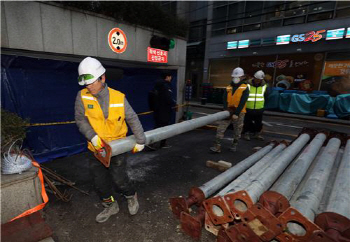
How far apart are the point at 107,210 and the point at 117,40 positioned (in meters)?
4.74

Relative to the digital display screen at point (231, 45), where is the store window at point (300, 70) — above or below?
below

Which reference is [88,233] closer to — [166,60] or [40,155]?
[40,155]

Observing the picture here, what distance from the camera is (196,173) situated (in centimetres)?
407

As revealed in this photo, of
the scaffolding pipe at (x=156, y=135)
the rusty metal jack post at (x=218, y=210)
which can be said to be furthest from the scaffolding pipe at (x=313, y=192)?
the scaffolding pipe at (x=156, y=135)

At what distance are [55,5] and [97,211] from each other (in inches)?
179

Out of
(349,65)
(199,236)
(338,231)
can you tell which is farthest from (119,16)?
(349,65)

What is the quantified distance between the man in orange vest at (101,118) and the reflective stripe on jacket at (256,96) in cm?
457

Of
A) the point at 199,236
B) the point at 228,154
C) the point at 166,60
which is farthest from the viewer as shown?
the point at 166,60

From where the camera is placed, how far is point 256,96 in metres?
5.91

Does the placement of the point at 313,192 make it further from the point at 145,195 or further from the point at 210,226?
the point at 145,195

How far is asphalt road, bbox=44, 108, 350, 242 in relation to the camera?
2.44 meters

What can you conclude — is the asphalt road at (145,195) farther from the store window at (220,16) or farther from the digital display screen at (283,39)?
the store window at (220,16)

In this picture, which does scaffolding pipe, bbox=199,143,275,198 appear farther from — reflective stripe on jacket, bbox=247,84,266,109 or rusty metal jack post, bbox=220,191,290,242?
reflective stripe on jacket, bbox=247,84,266,109

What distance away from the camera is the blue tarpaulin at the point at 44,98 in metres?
3.87
